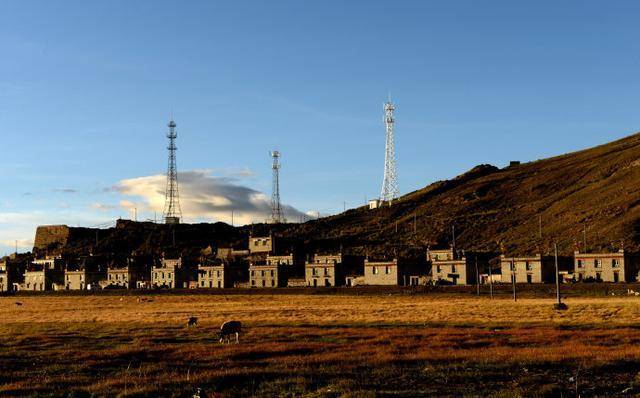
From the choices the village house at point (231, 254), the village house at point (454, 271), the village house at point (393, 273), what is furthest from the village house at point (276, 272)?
the village house at point (454, 271)

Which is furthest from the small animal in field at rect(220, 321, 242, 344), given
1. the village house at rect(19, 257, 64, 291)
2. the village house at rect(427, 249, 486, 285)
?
the village house at rect(19, 257, 64, 291)

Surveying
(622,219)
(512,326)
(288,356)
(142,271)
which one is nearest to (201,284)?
(142,271)

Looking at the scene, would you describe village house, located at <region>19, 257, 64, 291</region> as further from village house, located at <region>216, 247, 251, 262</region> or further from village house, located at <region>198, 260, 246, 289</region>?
village house, located at <region>198, 260, 246, 289</region>

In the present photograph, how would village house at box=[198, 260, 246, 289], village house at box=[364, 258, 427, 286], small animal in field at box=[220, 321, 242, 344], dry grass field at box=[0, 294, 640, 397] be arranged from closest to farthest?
dry grass field at box=[0, 294, 640, 397] < small animal in field at box=[220, 321, 242, 344] < village house at box=[364, 258, 427, 286] < village house at box=[198, 260, 246, 289]

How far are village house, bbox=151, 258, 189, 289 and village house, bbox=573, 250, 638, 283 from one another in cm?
7936

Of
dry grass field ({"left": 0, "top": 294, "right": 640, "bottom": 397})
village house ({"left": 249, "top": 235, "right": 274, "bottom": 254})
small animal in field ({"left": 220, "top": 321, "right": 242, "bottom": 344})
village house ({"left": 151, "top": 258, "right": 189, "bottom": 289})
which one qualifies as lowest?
dry grass field ({"left": 0, "top": 294, "right": 640, "bottom": 397})

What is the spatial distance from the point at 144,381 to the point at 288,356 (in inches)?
360

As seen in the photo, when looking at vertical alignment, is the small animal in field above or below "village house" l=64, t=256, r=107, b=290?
below

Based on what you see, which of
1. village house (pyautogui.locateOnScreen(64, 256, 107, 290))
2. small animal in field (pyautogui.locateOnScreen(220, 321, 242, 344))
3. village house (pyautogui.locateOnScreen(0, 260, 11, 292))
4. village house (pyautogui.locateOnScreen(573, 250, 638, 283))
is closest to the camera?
small animal in field (pyautogui.locateOnScreen(220, 321, 242, 344))

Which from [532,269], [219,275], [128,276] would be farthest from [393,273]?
[128,276]

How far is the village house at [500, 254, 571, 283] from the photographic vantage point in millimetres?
118688

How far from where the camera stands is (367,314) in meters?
68.2

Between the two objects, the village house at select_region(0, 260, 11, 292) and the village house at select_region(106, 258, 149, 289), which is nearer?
the village house at select_region(106, 258, 149, 289)

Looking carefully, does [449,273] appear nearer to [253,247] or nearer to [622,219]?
[622,219]
